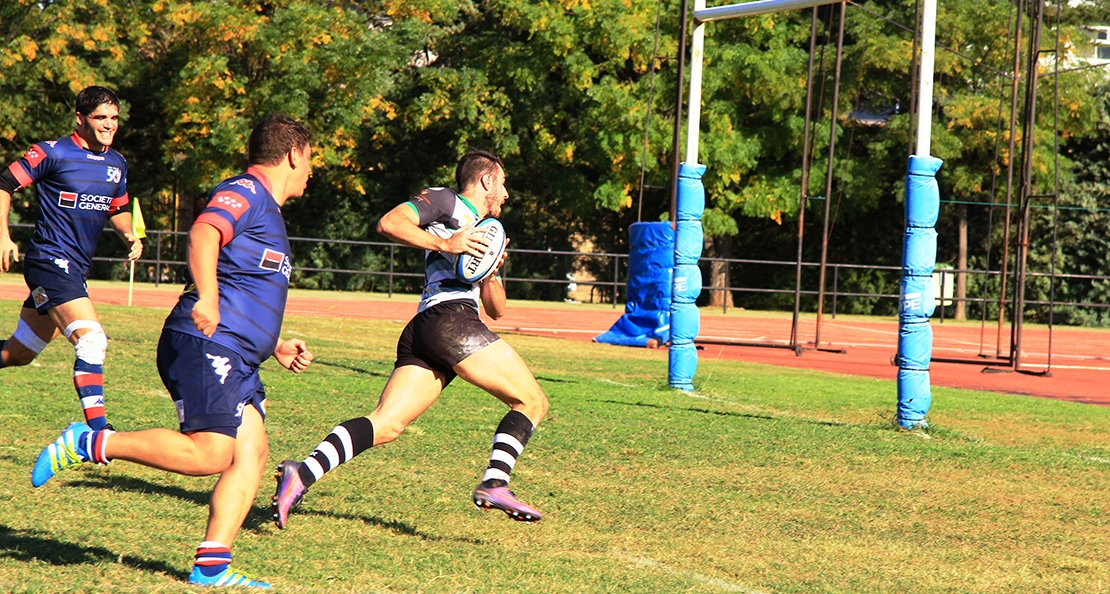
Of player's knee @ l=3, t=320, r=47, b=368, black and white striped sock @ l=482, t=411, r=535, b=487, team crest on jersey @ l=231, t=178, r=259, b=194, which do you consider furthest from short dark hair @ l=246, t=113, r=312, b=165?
player's knee @ l=3, t=320, r=47, b=368

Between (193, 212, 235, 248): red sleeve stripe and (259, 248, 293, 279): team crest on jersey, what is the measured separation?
0.20 m

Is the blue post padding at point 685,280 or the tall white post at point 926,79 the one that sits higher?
the tall white post at point 926,79

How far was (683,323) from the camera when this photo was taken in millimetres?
13336

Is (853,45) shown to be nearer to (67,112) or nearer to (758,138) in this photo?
(758,138)

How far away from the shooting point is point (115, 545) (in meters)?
5.46

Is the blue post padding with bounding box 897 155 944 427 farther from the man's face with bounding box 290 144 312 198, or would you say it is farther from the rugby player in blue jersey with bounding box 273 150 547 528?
the man's face with bounding box 290 144 312 198

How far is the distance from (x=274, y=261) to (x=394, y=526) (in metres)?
1.88

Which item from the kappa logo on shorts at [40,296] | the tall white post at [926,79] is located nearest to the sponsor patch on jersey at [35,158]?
the kappa logo on shorts at [40,296]

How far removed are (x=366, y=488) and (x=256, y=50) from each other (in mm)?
29495

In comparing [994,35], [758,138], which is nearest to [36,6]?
[758,138]

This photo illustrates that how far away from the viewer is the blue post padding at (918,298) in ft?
35.8

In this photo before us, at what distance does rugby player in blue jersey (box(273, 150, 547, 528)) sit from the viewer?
5918mm

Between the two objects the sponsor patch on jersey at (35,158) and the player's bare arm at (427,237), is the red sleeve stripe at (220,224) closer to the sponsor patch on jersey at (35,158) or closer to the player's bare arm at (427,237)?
the player's bare arm at (427,237)

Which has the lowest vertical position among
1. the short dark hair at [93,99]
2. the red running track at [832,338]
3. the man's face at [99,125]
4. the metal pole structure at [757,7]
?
the red running track at [832,338]
